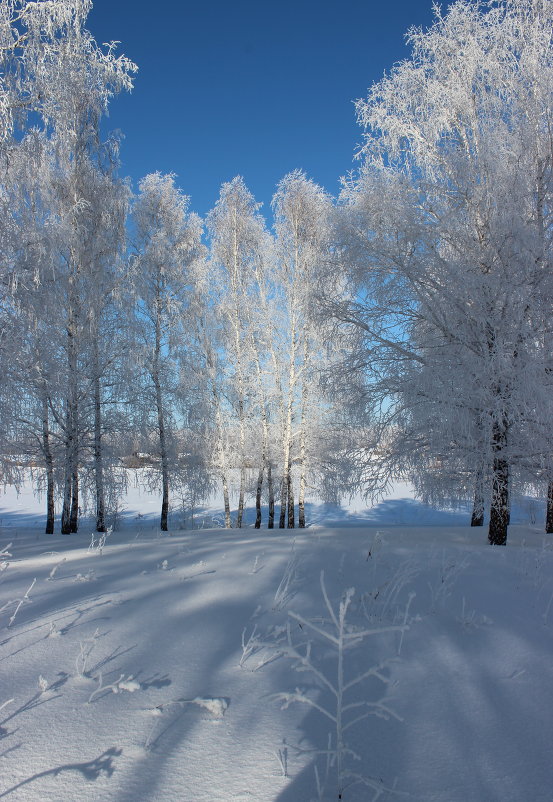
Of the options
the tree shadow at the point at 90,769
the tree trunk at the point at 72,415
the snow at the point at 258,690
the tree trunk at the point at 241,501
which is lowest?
the tree trunk at the point at 241,501

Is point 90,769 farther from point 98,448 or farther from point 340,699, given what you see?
point 98,448

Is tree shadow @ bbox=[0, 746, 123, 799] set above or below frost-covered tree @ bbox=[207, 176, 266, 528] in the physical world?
below

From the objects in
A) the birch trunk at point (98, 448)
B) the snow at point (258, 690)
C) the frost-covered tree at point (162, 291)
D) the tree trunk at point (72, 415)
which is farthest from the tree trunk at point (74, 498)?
the snow at point (258, 690)

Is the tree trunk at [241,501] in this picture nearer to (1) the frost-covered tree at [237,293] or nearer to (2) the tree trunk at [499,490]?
(1) the frost-covered tree at [237,293]

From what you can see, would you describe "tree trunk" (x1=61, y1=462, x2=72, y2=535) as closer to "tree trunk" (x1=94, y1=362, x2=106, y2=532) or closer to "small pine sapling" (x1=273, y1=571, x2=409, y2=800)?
"tree trunk" (x1=94, y1=362, x2=106, y2=532)

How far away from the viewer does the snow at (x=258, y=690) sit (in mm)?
1509

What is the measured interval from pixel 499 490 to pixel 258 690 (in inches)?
218

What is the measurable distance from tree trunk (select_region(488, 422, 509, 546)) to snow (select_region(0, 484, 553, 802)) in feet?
9.65

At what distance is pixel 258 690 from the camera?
1992 millimetres

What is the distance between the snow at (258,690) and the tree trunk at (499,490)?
2.94 meters

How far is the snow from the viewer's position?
1509 millimetres

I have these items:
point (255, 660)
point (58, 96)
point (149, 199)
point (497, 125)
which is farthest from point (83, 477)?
point (497, 125)

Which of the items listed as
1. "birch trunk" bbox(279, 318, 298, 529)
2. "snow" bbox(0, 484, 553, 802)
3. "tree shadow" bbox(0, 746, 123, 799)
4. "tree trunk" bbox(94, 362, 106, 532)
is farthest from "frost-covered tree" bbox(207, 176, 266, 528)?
"tree shadow" bbox(0, 746, 123, 799)

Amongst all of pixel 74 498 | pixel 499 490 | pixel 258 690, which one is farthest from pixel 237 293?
pixel 258 690
